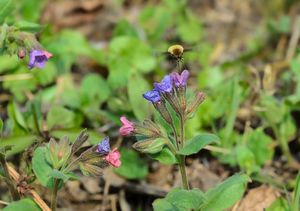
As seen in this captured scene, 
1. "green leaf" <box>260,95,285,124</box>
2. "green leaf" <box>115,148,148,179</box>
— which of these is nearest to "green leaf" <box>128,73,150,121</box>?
"green leaf" <box>115,148,148,179</box>

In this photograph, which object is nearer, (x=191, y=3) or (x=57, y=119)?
(x=57, y=119)

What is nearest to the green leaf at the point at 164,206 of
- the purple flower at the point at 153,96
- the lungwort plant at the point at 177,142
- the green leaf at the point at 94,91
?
the lungwort plant at the point at 177,142

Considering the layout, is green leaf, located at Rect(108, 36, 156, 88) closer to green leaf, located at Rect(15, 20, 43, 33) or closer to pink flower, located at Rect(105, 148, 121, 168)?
green leaf, located at Rect(15, 20, 43, 33)

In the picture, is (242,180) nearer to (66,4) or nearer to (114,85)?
(114,85)

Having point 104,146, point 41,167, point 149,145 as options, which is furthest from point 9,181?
point 149,145

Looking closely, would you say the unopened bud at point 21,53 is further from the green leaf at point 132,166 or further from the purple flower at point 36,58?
the green leaf at point 132,166

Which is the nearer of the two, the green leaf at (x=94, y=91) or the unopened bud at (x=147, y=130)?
the unopened bud at (x=147, y=130)

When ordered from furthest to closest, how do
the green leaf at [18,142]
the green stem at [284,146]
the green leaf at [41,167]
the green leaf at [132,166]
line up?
the green stem at [284,146] → the green leaf at [132,166] → the green leaf at [18,142] → the green leaf at [41,167]

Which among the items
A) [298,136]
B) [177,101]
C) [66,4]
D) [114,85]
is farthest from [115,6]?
[177,101]
